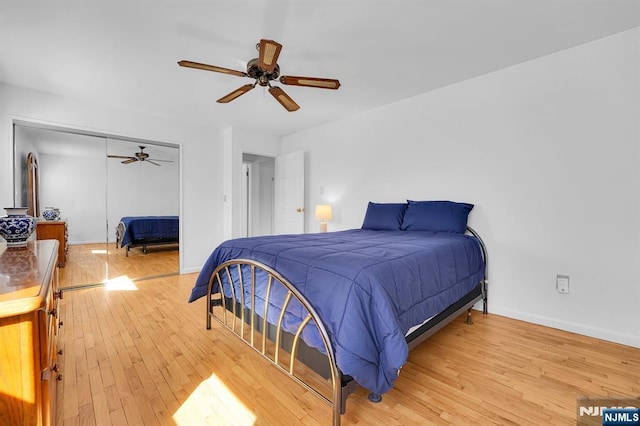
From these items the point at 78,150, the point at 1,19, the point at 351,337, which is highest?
the point at 1,19

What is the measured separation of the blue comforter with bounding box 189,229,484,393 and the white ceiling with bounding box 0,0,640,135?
171cm

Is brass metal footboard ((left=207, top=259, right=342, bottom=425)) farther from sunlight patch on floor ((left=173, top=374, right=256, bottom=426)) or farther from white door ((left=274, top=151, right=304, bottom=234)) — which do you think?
white door ((left=274, top=151, right=304, bottom=234))

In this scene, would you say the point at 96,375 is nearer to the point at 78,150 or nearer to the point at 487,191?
the point at 78,150

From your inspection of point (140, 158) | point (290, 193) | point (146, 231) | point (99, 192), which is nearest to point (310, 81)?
point (290, 193)

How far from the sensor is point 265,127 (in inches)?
198

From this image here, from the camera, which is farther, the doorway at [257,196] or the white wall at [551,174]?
the doorway at [257,196]

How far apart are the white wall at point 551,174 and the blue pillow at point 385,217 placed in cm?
37

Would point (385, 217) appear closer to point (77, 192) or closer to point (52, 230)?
point (77, 192)

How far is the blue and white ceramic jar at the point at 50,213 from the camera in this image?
3.61 meters

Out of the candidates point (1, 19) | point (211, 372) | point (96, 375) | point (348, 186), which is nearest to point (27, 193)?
point (1, 19)

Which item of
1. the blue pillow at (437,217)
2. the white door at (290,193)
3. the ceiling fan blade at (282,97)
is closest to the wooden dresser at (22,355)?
the ceiling fan blade at (282,97)

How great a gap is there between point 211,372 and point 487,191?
3016 millimetres

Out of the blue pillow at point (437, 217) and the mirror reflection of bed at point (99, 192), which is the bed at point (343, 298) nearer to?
the blue pillow at point (437, 217)

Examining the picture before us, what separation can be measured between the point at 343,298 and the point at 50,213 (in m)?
4.20
